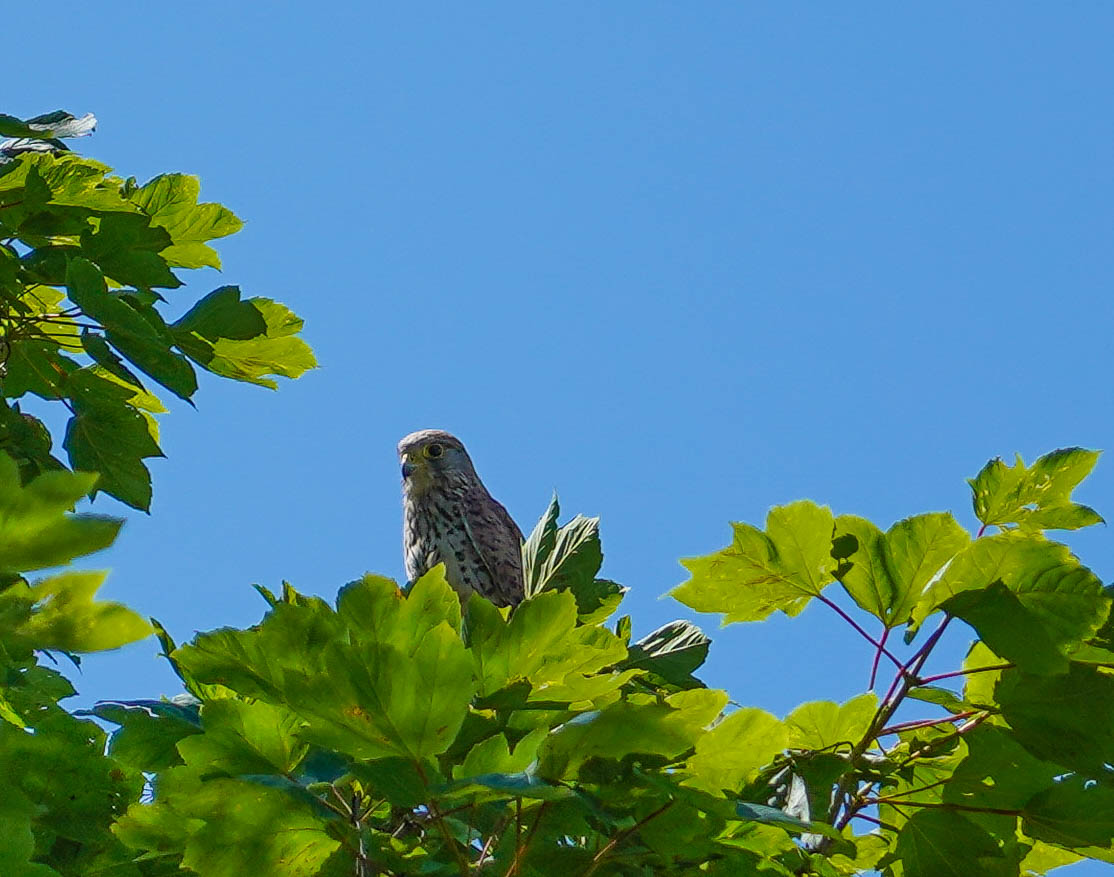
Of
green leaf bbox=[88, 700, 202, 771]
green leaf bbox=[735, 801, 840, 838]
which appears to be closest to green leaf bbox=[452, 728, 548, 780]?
green leaf bbox=[735, 801, 840, 838]

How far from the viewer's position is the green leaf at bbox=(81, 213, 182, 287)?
249cm

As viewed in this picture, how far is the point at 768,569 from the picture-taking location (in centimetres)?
175

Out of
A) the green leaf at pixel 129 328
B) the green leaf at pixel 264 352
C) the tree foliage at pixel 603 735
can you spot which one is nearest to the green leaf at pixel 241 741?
the tree foliage at pixel 603 735

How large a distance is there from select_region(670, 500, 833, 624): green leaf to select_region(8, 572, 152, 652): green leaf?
3.08 ft

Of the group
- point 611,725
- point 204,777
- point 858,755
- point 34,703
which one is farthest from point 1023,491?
point 34,703

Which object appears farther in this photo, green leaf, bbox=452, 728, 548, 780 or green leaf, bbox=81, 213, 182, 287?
green leaf, bbox=81, 213, 182, 287

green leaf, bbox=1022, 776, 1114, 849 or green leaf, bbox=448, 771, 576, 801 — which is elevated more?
green leaf, bbox=1022, 776, 1114, 849

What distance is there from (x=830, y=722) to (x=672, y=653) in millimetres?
332

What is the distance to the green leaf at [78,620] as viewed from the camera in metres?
0.93

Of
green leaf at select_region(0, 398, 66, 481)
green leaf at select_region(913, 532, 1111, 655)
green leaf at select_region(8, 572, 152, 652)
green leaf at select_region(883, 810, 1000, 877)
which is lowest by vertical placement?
green leaf at select_region(8, 572, 152, 652)

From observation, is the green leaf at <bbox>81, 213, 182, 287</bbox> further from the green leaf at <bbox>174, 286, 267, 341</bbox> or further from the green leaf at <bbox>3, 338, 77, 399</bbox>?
the green leaf at <bbox>3, 338, 77, 399</bbox>

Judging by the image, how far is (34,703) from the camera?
7.15 ft

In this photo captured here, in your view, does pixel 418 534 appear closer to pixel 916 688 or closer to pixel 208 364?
pixel 208 364

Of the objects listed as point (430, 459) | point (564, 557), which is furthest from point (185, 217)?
point (430, 459)
